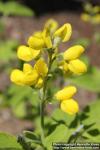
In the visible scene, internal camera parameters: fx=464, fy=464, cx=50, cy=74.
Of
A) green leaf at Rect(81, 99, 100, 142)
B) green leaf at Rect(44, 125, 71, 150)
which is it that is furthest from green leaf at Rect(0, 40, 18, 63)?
green leaf at Rect(44, 125, 71, 150)

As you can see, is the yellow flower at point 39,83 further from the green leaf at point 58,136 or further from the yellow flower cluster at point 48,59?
the green leaf at point 58,136

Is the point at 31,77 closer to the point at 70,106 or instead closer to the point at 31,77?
the point at 31,77

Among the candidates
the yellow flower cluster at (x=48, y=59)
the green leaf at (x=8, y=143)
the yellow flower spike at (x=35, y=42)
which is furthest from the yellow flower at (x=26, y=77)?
the green leaf at (x=8, y=143)

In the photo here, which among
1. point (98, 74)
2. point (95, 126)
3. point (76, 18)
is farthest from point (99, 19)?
A: point (95, 126)

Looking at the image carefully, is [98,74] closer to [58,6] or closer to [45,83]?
[45,83]

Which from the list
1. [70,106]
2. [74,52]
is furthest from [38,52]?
[70,106]

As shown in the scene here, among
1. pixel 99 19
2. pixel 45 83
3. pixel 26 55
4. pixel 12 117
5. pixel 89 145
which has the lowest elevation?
pixel 12 117

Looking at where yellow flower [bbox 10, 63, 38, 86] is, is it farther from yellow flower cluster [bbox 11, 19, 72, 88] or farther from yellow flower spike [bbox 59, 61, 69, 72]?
yellow flower spike [bbox 59, 61, 69, 72]
